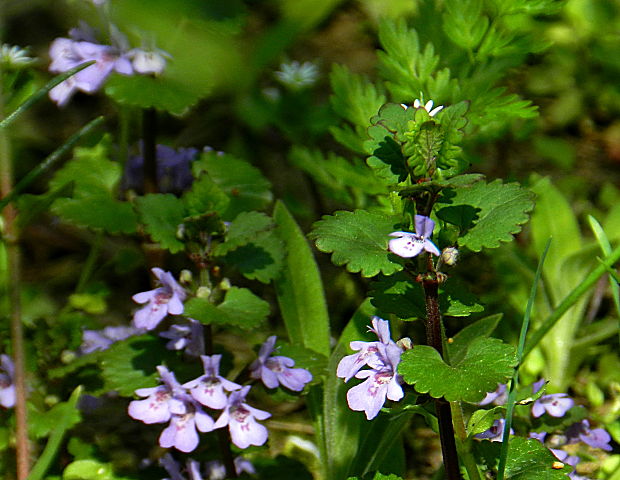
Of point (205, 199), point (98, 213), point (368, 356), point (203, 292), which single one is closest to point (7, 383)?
point (98, 213)

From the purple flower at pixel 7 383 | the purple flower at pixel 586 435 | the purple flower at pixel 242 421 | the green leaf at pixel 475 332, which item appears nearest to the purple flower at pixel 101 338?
the purple flower at pixel 7 383

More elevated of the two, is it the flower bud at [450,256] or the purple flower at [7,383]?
the flower bud at [450,256]

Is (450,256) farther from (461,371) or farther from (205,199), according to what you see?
(205,199)

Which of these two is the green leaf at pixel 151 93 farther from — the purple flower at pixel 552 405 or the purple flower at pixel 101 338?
the purple flower at pixel 552 405

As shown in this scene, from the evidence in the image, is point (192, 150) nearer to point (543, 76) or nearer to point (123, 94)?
point (123, 94)

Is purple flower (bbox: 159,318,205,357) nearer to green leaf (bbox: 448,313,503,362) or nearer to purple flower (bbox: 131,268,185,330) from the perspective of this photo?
purple flower (bbox: 131,268,185,330)
